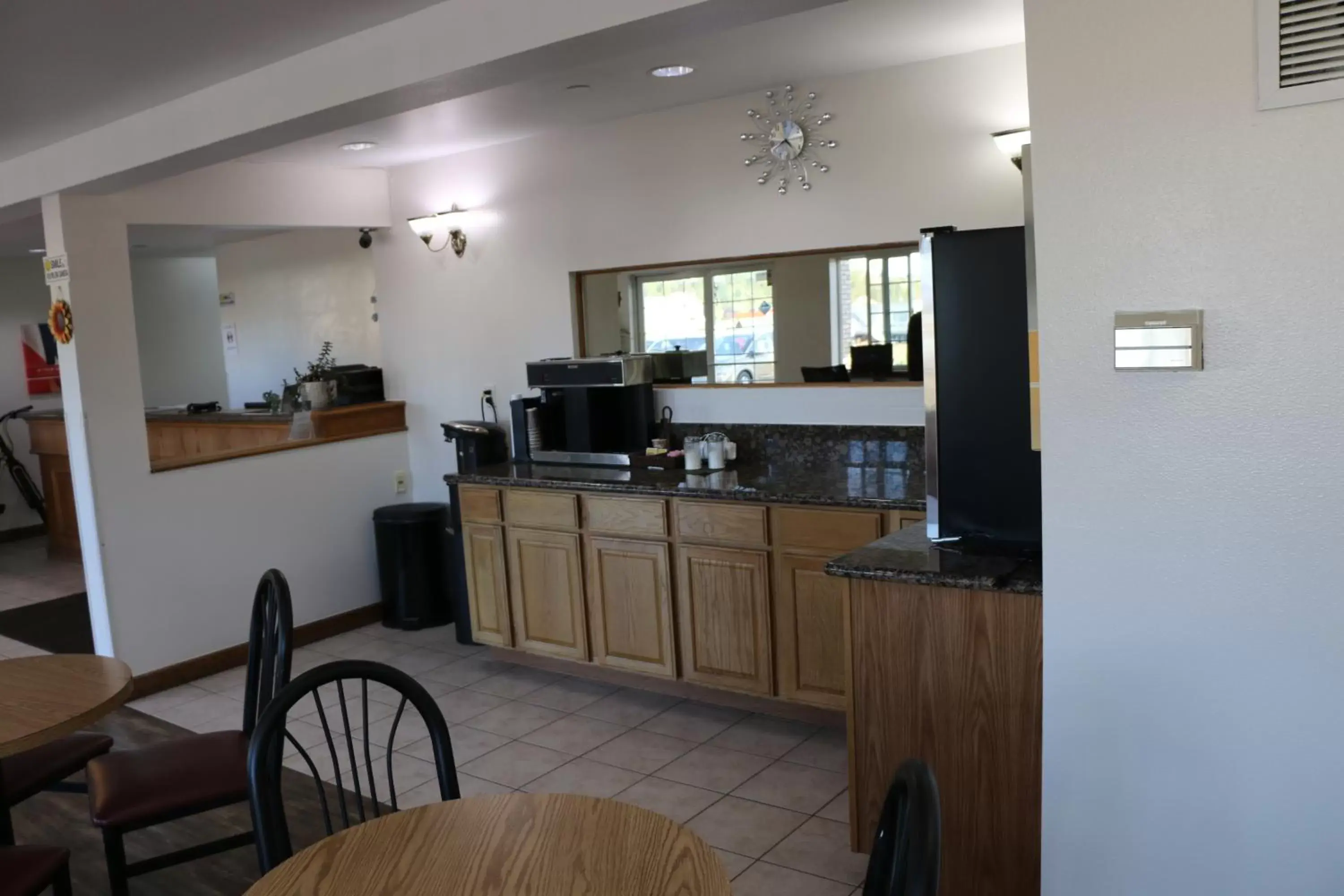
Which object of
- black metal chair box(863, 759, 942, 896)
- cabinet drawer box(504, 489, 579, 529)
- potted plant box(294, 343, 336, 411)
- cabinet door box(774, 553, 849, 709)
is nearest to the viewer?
black metal chair box(863, 759, 942, 896)

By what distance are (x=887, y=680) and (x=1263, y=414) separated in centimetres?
106

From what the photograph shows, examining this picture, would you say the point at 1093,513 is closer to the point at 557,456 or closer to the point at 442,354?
the point at 557,456

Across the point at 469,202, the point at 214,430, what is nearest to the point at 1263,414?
the point at 469,202

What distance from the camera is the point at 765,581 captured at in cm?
367

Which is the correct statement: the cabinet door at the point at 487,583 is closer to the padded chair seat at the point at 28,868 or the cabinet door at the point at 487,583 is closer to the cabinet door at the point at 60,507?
the padded chair seat at the point at 28,868

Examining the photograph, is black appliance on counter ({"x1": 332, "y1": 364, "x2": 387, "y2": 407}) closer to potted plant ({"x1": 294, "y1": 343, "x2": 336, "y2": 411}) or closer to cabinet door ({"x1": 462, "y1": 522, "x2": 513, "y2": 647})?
potted plant ({"x1": 294, "y1": 343, "x2": 336, "y2": 411})

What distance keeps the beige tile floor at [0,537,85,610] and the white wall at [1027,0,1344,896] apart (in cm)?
609

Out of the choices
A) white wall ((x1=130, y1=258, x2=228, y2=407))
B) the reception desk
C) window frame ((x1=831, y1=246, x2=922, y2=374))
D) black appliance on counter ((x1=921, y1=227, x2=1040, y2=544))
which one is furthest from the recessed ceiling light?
white wall ((x1=130, y1=258, x2=228, y2=407))

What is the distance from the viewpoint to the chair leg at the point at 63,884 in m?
2.33

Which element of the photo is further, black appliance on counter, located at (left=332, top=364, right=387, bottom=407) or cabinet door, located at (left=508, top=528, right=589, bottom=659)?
black appliance on counter, located at (left=332, top=364, right=387, bottom=407)

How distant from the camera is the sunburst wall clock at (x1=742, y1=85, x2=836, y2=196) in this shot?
13.1ft

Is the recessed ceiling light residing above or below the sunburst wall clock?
above

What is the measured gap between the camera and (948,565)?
240 cm

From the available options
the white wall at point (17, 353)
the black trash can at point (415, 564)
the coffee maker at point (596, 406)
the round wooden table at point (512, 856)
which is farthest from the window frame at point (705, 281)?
the white wall at point (17, 353)
